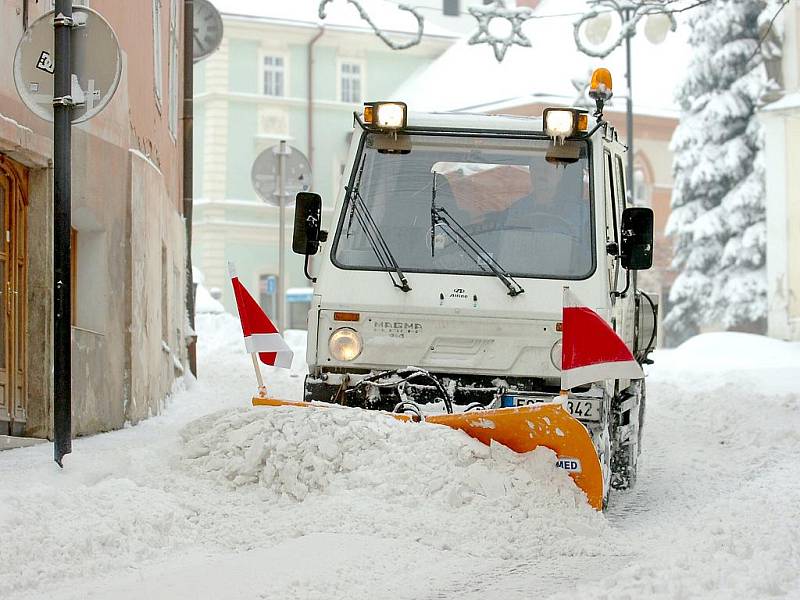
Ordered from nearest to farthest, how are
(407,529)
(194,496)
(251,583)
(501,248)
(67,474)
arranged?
(251,583) → (407,529) → (194,496) → (67,474) → (501,248)

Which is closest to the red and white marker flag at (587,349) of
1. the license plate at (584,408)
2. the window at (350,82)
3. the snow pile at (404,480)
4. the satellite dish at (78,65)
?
the snow pile at (404,480)

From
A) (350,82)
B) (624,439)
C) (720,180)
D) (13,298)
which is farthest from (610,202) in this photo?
(350,82)

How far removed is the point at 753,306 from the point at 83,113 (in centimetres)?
3618

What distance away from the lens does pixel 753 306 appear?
42875 millimetres

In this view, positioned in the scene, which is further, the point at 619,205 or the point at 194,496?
the point at 619,205

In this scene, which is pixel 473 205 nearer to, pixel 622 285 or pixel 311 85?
pixel 622 285

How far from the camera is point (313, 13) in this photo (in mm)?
57969

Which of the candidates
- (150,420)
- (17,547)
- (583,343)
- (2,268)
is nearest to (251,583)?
(17,547)

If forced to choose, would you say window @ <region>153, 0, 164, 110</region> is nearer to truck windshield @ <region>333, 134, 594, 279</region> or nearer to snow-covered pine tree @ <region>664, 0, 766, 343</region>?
truck windshield @ <region>333, 134, 594, 279</region>

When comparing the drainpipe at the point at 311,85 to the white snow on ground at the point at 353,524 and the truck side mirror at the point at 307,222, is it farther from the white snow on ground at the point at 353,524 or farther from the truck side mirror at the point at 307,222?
the truck side mirror at the point at 307,222

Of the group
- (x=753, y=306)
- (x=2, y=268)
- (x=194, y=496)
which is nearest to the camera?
(x=194, y=496)

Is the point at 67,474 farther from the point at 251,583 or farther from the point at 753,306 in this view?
the point at 753,306

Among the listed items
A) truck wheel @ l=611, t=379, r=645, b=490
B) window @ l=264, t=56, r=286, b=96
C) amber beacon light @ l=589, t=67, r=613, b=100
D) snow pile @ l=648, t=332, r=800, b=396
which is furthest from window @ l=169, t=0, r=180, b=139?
window @ l=264, t=56, r=286, b=96

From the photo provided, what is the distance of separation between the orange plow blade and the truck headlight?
3.43 ft
